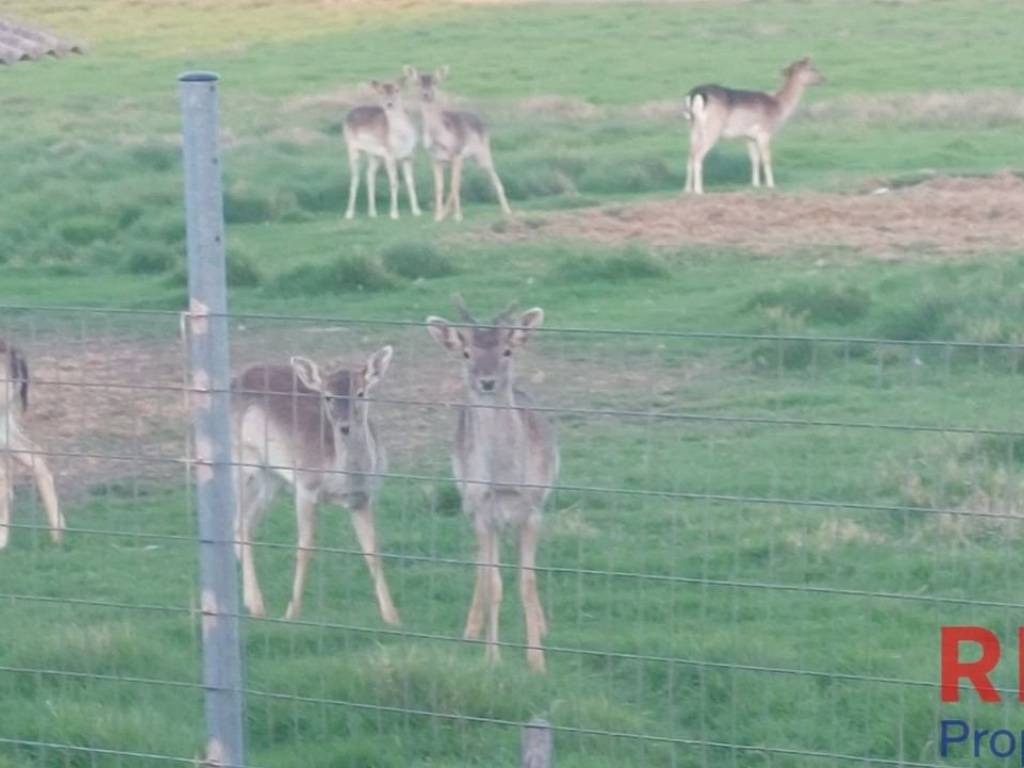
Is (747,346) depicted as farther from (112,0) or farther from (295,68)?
(112,0)

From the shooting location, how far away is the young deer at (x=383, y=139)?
2011 centimetres

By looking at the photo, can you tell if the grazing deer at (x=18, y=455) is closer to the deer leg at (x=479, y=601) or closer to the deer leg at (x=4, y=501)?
the deer leg at (x=4, y=501)

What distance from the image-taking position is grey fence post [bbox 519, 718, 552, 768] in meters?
4.18

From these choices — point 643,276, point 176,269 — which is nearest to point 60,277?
point 176,269

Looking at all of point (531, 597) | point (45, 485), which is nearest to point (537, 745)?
point (531, 597)

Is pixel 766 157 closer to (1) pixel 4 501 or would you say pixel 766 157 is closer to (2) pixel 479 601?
(1) pixel 4 501

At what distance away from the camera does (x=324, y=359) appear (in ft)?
36.8

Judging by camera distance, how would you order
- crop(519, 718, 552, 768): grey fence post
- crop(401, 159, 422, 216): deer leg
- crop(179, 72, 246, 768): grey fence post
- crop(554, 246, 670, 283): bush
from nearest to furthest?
crop(519, 718, 552, 768): grey fence post → crop(179, 72, 246, 768): grey fence post → crop(554, 246, 670, 283): bush → crop(401, 159, 422, 216): deer leg

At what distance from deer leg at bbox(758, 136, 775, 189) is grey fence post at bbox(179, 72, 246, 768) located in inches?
644

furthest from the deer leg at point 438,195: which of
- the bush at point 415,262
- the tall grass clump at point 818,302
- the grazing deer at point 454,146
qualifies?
the tall grass clump at point 818,302

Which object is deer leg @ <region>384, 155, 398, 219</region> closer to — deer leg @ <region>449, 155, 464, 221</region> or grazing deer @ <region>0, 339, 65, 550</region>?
deer leg @ <region>449, 155, 464, 221</region>

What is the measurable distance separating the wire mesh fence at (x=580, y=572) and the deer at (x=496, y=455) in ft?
0.62

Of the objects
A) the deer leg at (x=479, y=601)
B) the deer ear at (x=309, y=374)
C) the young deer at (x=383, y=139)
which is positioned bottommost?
the deer leg at (x=479, y=601)

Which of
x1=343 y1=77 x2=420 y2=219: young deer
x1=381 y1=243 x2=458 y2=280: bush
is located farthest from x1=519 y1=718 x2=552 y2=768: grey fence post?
x1=343 y1=77 x2=420 y2=219: young deer
